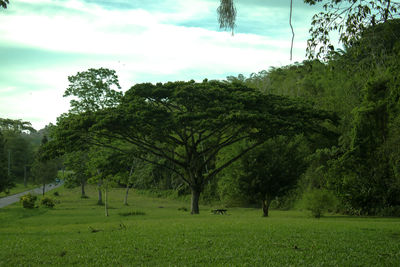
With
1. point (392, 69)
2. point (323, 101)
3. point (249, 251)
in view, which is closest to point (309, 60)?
point (392, 69)

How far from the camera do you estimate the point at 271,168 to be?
87.5 ft

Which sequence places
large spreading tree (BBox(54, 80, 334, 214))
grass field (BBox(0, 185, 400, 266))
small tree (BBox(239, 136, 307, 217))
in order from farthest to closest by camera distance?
small tree (BBox(239, 136, 307, 217))
large spreading tree (BBox(54, 80, 334, 214))
grass field (BBox(0, 185, 400, 266))

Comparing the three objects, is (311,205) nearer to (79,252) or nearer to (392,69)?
(392,69)

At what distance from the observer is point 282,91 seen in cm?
4566

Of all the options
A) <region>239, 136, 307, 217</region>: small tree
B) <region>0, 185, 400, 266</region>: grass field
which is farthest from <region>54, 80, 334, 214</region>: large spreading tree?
<region>0, 185, 400, 266</region>: grass field

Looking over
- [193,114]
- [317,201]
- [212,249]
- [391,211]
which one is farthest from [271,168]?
[212,249]

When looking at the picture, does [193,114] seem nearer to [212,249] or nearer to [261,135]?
[261,135]

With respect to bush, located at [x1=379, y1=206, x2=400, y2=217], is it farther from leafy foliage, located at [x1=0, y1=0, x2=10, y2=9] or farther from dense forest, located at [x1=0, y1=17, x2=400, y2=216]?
leafy foliage, located at [x1=0, y1=0, x2=10, y2=9]

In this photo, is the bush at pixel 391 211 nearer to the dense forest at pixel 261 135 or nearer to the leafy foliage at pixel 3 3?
the dense forest at pixel 261 135

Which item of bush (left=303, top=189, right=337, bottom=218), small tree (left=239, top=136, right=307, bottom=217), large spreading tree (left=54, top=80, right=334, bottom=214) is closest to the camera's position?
large spreading tree (left=54, top=80, right=334, bottom=214)

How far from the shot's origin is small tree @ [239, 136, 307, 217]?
2675 cm

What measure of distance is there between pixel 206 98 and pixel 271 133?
4622mm

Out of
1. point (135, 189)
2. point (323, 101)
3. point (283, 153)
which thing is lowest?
point (135, 189)

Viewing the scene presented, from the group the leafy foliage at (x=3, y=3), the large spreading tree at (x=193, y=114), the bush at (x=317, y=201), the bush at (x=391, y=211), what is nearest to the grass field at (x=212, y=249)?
the leafy foliage at (x=3, y=3)
